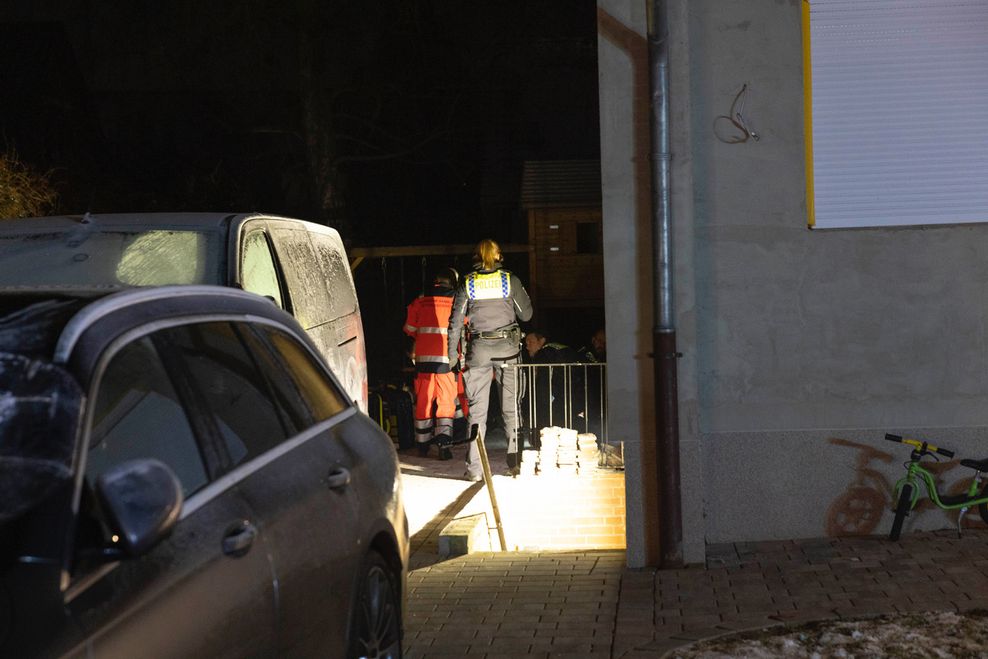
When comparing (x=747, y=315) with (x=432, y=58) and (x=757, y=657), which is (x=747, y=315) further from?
(x=432, y=58)

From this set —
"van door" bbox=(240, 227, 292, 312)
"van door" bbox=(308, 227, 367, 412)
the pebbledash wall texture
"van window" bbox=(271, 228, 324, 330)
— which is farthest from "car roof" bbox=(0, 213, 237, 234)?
the pebbledash wall texture

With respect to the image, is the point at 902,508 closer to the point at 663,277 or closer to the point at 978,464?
the point at 978,464

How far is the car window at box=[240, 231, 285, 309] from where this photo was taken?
7.77 m

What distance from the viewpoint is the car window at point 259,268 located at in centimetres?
777

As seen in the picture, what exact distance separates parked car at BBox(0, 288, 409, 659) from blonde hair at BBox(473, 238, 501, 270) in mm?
7609

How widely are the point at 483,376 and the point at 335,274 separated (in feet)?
11.9

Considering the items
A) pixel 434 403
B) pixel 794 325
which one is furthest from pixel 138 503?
pixel 434 403

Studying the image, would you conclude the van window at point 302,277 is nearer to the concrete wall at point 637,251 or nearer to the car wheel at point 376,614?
the concrete wall at point 637,251

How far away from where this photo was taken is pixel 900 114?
8.34m

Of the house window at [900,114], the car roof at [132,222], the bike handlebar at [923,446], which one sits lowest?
the bike handlebar at [923,446]

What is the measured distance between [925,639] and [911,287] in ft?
9.84

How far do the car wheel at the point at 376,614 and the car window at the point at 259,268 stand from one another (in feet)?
10.0

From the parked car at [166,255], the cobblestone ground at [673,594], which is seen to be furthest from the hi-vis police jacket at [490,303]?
the cobblestone ground at [673,594]

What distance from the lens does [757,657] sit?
225 inches
